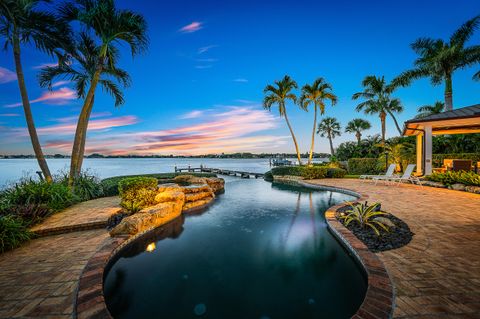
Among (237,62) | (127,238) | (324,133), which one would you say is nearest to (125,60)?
(237,62)

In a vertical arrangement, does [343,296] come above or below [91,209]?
below

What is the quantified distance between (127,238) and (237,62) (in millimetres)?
13690

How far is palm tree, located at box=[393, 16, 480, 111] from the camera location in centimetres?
1487

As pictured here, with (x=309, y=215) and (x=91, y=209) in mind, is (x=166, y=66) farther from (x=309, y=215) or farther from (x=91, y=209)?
(x=309, y=215)

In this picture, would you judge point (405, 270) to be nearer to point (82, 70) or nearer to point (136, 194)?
point (136, 194)

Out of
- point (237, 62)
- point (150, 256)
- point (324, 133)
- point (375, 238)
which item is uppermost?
point (237, 62)

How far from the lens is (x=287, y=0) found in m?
9.41

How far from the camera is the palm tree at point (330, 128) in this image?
35.9 meters

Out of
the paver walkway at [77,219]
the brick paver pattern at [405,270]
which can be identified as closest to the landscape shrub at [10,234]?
the brick paver pattern at [405,270]

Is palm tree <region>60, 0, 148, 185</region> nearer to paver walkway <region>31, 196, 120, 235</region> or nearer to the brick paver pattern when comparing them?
paver walkway <region>31, 196, 120, 235</region>

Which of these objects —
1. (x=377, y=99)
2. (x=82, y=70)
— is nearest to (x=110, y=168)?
(x=82, y=70)

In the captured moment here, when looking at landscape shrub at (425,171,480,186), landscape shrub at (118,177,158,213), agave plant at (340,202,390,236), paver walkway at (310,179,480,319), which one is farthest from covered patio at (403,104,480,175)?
landscape shrub at (118,177,158,213)

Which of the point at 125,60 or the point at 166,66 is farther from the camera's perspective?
the point at 166,66

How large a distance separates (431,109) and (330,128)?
47.6ft
